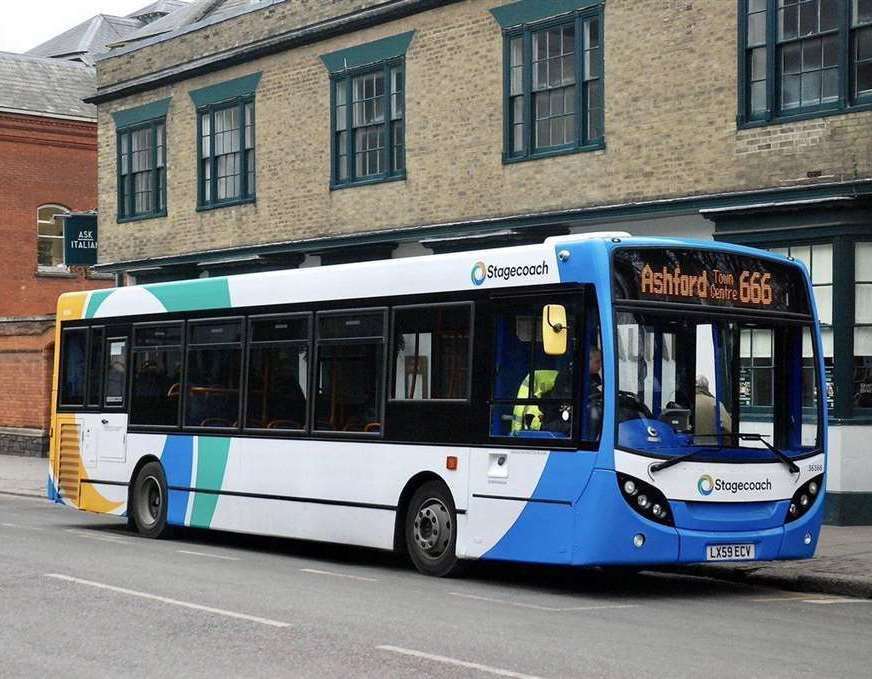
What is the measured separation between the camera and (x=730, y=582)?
14.2 meters

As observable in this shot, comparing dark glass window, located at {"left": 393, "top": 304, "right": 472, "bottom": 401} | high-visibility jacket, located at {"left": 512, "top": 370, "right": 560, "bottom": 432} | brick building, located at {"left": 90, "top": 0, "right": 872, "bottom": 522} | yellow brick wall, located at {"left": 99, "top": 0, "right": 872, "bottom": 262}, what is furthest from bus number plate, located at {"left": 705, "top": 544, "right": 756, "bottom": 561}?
yellow brick wall, located at {"left": 99, "top": 0, "right": 872, "bottom": 262}

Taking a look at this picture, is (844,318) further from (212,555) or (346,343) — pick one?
(212,555)

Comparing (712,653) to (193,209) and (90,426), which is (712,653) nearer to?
(90,426)

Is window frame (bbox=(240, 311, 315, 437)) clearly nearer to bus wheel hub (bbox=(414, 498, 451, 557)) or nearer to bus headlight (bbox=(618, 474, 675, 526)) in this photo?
bus wheel hub (bbox=(414, 498, 451, 557))

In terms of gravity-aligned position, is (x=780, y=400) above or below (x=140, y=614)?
above

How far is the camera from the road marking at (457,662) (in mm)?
8555

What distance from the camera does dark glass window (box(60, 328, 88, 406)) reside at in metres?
19.1

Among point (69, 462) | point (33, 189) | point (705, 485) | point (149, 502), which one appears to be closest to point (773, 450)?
point (705, 485)

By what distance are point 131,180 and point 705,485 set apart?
2101 centimetres

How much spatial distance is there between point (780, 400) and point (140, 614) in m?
5.76

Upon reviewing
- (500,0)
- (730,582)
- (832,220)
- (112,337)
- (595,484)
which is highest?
(500,0)

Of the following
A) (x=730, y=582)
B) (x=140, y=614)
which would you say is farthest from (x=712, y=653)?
(x=730, y=582)

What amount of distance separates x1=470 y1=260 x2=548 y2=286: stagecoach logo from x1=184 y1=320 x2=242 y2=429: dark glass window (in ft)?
12.3

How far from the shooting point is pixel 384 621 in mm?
10656
